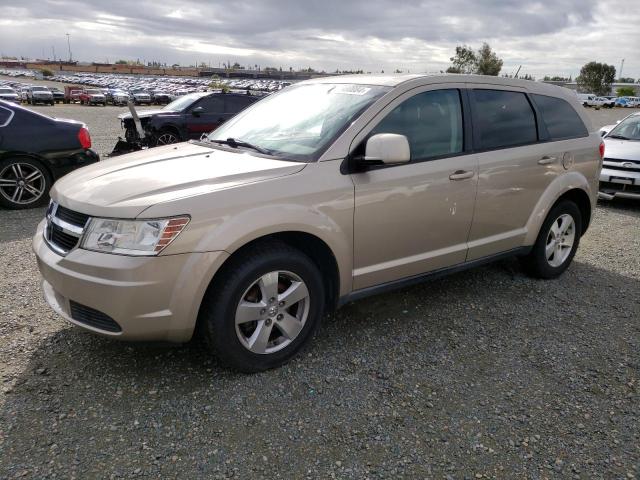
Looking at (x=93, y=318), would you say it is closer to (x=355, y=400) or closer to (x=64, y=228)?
(x=64, y=228)

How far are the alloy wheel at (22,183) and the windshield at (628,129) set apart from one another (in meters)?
9.37

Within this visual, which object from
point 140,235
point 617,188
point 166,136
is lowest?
point 617,188

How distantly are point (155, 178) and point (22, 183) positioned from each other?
4.82m

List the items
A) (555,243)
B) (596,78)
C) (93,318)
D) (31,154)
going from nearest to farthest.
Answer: (93,318), (555,243), (31,154), (596,78)

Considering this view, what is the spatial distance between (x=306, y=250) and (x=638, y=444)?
208cm

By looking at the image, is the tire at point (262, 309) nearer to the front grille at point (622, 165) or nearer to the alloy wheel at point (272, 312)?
the alloy wheel at point (272, 312)

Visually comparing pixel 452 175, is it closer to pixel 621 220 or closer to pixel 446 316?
pixel 446 316

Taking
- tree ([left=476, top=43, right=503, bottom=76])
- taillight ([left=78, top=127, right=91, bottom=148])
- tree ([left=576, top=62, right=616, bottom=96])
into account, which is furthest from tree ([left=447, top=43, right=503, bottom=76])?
taillight ([left=78, top=127, right=91, bottom=148])

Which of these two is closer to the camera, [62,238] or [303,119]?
[62,238]

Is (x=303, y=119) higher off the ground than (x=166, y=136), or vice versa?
(x=303, y=119)

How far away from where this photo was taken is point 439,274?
3.89 meters

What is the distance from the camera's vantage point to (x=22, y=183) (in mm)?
6797

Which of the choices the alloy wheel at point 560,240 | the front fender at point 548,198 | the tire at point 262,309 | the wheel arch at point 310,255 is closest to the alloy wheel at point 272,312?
the tire at point 262,309

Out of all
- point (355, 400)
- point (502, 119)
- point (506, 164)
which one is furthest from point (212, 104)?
point (355, 400)
